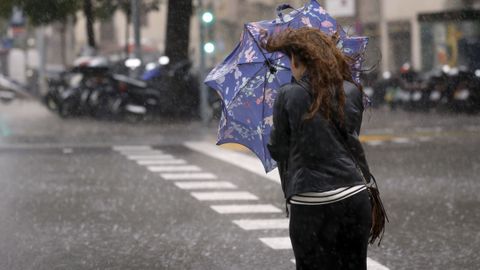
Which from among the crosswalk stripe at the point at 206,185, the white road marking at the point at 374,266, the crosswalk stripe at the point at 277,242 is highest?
the white road marking at the point at 374,266

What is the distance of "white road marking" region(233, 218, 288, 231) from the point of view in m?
10.2

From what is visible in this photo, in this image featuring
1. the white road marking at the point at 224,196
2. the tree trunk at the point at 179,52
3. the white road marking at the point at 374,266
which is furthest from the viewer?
the tree trunk at the point at 179,52

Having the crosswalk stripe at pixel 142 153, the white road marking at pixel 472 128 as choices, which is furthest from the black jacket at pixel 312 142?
the white road marking at pixel 472 128

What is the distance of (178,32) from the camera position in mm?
27859

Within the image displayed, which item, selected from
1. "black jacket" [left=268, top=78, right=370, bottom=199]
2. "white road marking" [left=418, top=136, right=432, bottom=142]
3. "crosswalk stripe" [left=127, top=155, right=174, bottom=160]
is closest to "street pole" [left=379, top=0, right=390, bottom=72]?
"white road marking" [left=418, top=136, right=432, bottom=142]

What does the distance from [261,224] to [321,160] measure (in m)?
5.25

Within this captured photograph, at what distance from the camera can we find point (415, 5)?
4638 cm

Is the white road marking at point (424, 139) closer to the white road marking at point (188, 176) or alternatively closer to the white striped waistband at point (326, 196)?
the white road marking at point (188, 176)

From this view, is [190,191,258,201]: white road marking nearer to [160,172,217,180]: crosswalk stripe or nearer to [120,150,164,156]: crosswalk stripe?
[160,172,217,180]: crosswalk stripe

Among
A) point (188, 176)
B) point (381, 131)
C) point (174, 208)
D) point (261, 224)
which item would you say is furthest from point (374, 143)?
point (261, 224)

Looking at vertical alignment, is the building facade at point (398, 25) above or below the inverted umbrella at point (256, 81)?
below

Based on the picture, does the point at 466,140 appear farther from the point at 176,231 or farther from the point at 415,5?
the point at 415,5

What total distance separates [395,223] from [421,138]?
10.3 meters

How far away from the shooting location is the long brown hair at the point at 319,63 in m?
5.04
